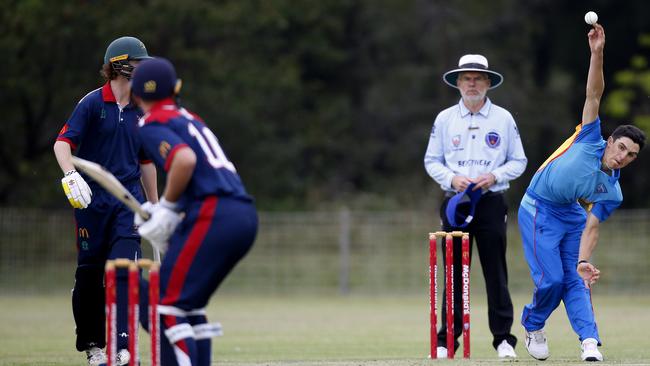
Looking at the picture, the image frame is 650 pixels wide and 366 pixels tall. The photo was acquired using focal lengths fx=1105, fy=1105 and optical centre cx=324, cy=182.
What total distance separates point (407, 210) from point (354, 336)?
1571 cm

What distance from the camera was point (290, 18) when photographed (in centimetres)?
3359

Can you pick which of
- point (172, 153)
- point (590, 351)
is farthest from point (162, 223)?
point (590, 351)

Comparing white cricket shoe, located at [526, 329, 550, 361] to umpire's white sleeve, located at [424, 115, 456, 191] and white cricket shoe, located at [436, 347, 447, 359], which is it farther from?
umpire's white sleeve, located at [424, 115, 456, 191]

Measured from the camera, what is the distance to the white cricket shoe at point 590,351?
339 inches

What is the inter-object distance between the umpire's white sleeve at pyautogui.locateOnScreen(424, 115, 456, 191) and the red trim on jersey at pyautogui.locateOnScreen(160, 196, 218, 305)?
3.84 metres

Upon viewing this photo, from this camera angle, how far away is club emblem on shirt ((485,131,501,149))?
10.0 meters

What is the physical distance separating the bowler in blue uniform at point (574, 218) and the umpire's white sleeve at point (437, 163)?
0.91m

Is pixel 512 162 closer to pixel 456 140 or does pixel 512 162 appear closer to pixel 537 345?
pixel 456 140

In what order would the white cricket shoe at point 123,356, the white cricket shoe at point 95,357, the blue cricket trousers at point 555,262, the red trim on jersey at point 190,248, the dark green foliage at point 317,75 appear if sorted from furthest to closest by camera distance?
the dark green foliage at point 317,75 < the blue cricket trousers at point 555,262 < the white cricket shoe at point 95,357 < the white cricket shoe at point 123,356 < the red trim on jersey at point 190,248

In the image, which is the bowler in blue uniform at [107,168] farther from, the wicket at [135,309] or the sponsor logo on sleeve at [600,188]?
the sponsor logo on sleeve at [600,188]

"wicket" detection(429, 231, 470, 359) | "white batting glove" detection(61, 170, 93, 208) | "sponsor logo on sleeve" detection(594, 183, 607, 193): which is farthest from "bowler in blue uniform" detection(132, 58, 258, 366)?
"sponsor logo on sleeve" detection(594, 183, 607, 193)

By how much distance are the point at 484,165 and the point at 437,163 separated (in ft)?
1.42

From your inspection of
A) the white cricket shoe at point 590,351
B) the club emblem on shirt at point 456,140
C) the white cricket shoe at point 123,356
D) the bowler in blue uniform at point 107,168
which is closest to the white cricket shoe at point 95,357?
the bowler in blue uniform at point 107,168

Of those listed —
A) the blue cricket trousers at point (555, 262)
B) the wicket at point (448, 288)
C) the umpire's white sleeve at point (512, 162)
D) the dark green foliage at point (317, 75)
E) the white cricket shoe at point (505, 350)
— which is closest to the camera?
the wicket at point (448, 288)
